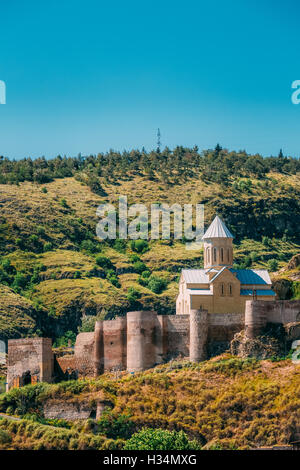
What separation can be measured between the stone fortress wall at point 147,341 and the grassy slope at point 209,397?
0.83m

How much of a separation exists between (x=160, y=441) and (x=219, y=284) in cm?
1274

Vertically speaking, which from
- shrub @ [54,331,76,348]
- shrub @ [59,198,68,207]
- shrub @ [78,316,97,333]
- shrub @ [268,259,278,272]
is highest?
shrub @ [59,198,68,207]

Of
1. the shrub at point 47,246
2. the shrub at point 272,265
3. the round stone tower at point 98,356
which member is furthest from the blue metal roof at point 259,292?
the shrub at point 47,246

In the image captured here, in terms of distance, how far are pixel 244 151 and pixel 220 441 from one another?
77.8 metres

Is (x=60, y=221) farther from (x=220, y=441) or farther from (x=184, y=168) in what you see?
(x=220, y=441)

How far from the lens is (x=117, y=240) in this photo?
99.9 metres

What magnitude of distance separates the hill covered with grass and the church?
350 centimetres

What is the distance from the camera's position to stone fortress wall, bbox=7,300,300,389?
5688 cm

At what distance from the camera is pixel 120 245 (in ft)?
325

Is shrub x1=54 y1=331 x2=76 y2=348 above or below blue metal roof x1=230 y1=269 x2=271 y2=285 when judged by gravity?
below

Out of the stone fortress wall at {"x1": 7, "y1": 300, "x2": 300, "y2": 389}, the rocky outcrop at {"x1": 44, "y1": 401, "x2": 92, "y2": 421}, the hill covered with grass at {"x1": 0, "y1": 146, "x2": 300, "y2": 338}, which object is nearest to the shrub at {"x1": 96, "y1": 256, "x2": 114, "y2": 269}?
the hill covered with grass at {"x1": 0, "y1": 146, "x2": 300, "y2": 338}

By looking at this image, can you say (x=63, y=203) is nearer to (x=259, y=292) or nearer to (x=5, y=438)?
(x=259, y=292)

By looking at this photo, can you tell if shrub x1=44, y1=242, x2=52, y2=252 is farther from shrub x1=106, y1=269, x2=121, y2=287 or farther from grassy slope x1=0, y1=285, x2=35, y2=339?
grassy slope x1=0, y1=285, x2=35, y2=339

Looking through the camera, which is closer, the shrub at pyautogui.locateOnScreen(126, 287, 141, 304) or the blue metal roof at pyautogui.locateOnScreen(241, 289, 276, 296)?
the blue metal roof at pyautogui.locateOnScreen(241, 289, 276, 296)
